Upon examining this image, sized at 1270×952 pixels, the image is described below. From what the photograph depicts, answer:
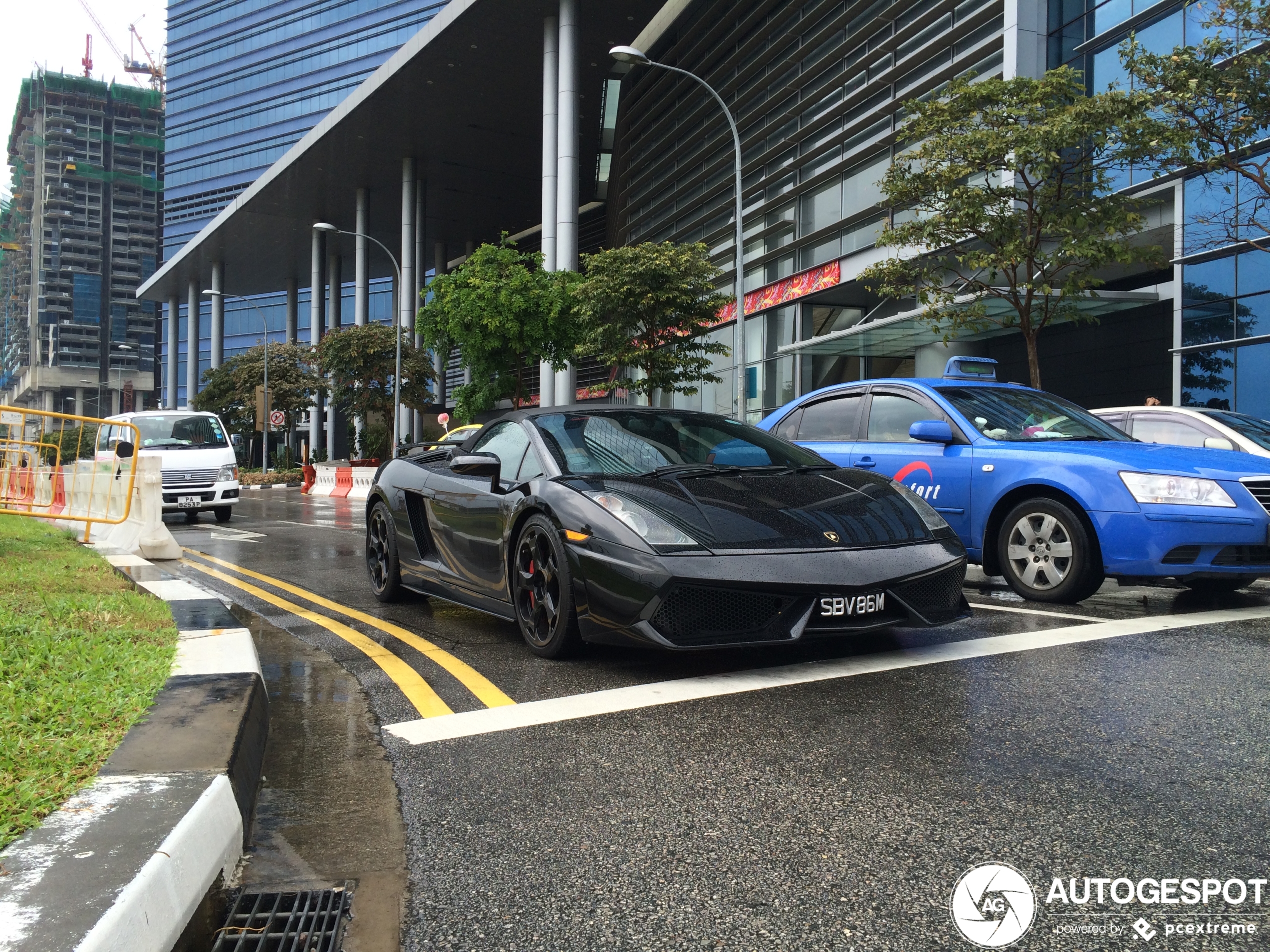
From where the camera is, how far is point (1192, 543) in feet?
19.4

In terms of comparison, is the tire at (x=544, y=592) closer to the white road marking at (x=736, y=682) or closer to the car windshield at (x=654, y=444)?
the car windshield at (x=654, y=444)

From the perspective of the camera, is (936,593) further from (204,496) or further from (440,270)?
(440,270)

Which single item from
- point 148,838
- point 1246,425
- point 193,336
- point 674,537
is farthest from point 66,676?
point 193,336

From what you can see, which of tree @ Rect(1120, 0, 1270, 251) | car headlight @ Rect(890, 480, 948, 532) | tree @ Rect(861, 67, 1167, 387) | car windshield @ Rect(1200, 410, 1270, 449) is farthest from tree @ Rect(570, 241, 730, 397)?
car headlight @ Rect(890, 480, 948, 532)

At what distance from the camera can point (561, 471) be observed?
17.3ft

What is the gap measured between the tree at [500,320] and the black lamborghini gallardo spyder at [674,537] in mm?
25597

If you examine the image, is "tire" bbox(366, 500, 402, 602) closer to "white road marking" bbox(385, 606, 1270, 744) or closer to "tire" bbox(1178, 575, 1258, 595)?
"white road marking" bbox(385, 606, 1270, 744)

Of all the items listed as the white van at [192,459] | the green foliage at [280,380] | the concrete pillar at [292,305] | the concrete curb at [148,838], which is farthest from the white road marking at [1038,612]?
the concrete pillar at [292,305]

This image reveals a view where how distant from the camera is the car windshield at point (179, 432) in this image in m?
17.1

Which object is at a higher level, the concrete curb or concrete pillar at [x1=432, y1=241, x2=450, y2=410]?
concrete pillar at [x1=432, y1=241, x2=450, y2=410]

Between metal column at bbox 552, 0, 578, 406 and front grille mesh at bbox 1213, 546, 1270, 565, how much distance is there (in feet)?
93.6

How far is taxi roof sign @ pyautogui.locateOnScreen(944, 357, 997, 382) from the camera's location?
811 centimetres

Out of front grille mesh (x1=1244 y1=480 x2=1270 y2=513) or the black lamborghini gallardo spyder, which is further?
front grille mesh (x1=1244 y1=480 x2=1270 y2=513)

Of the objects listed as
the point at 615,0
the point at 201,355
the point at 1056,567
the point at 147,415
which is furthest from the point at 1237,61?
the point at 201,355
